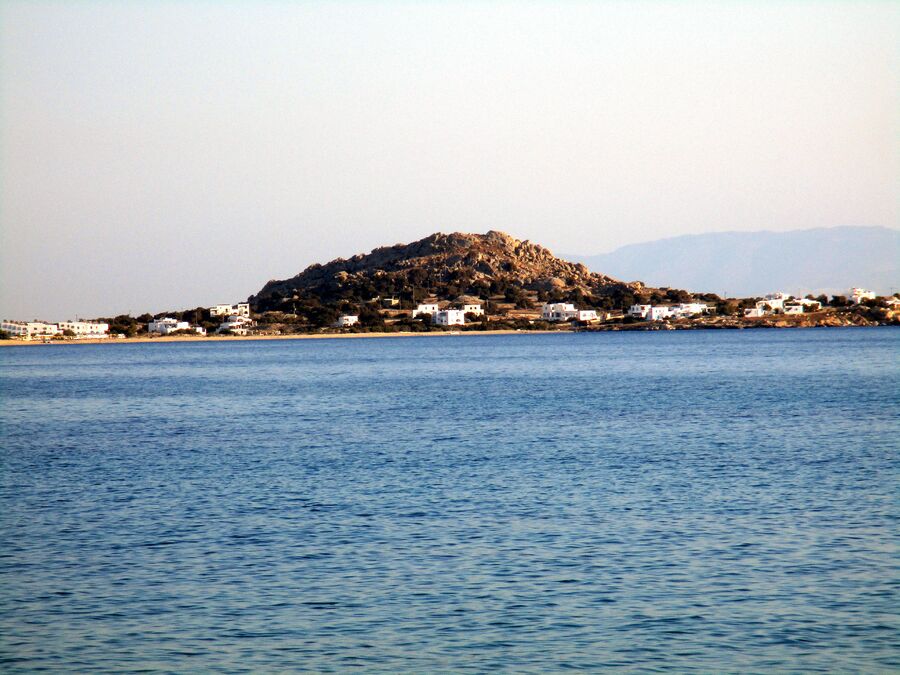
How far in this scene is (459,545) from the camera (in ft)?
64.8

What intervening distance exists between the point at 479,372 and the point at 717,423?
50.6 meters

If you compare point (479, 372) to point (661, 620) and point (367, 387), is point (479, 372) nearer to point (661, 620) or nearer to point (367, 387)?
point (367, 387)

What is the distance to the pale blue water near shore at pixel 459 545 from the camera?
1409cm

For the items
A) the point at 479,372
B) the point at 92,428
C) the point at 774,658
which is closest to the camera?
the point at 774,658

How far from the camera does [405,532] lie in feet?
69.3

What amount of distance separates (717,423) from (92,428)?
91.3 ft

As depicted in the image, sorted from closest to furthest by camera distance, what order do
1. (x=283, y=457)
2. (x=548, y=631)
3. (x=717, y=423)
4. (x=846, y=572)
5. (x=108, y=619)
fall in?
1. (x=548, y=631)
2. (x=108, y=619)
3. (x=846, y=572)
4. (x=283, y=457)
5. (x=717, y=423)

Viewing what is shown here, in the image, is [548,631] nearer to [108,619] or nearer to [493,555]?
[493,555]

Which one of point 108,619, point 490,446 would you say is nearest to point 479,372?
point 490,446

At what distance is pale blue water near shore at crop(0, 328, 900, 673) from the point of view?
14.1 m

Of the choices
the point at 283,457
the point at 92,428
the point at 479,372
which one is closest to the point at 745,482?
the point at 283,457

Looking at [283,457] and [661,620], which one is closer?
[661,620]

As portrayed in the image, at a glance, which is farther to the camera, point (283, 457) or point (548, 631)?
point (283, 457)

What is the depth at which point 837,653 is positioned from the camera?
44.1 feet
